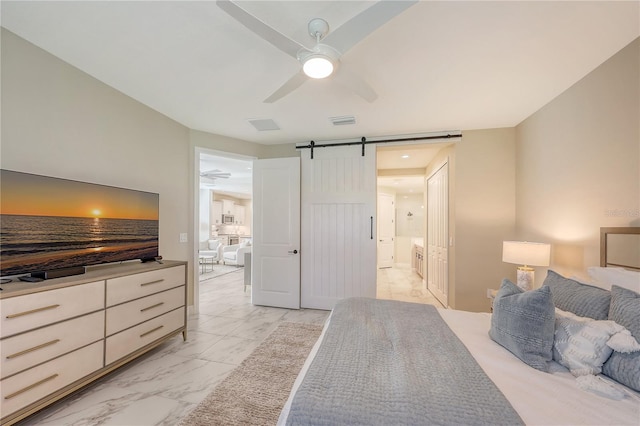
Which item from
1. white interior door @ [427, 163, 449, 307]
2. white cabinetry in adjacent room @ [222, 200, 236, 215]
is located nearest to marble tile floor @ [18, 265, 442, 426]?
white interior door @ [427, 163, 449, 307]

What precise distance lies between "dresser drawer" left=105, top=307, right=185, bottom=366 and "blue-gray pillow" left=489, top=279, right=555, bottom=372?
2770mm

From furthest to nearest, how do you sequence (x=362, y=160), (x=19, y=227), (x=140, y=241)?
1. (x=362, y=160)
2. (x=140, y=241)
3. (x=19, y=227)

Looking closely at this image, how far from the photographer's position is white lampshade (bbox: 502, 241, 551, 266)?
2.38 meters

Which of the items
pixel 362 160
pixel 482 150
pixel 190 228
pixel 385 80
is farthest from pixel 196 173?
pixel 482 150

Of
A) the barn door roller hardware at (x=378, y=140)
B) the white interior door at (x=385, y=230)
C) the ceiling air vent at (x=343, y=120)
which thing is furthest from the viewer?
the white interior door at (x=385, y=230)

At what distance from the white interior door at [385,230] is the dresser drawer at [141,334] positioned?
5.79 meters

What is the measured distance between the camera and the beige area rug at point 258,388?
1678 mm

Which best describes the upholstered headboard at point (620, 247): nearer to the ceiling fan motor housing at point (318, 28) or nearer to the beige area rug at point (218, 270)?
the ceiling fan motor housing at point (318, 28)

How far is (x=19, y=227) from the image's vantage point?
5.56 ft

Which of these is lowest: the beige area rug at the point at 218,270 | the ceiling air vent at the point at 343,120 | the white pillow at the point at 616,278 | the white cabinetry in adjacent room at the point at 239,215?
the beige area rug at the point at 218,270

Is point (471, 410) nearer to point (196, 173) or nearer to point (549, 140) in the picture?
point (549, 140)

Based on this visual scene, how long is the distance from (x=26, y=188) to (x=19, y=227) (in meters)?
0.27

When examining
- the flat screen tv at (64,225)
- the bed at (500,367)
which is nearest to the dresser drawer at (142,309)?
the flat screen tv at (64,225)

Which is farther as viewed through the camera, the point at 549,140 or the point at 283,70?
the point at 549,140
